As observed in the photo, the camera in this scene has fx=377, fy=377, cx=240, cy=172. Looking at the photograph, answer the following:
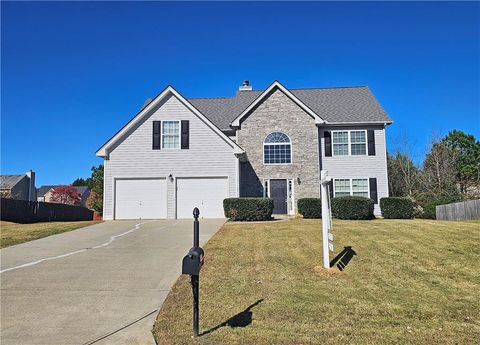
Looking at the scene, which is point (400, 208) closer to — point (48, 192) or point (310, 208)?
point (310, 208)

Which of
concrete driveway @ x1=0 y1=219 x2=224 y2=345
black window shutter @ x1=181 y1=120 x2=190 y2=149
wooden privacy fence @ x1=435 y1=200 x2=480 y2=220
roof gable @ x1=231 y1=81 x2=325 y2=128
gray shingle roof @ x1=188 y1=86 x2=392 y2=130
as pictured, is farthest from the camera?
gray shingle roof @ x1=188 y1=86 x2=392 y2=130

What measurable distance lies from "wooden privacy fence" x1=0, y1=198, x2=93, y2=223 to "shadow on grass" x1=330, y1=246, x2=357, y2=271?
60.5 feet

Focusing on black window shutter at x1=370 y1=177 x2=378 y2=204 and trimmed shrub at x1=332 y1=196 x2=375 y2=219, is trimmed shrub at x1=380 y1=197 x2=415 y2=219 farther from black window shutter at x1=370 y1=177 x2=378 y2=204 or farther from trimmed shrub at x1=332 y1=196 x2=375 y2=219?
black window shutter at x1=370 y1=177 x2=378 y2=204

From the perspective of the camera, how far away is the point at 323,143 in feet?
76.1

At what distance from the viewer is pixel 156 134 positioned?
20.7 meters

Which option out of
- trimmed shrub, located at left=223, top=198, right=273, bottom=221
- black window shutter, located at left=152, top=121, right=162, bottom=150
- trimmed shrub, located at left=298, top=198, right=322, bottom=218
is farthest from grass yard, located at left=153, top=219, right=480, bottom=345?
black window shutter, located at left=152, top=121, right=162, bottom=150

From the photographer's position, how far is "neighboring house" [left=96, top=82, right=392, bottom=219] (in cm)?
2020

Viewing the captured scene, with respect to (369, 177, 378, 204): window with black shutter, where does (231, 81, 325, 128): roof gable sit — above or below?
above

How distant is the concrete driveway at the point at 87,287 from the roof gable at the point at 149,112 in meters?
8.17

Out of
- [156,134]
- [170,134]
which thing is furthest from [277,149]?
[156,134]

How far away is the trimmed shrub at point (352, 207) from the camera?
1798 centimetres

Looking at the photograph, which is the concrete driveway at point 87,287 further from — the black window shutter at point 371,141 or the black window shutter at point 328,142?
the black window shutter at point 371,141

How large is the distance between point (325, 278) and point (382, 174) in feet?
54.1

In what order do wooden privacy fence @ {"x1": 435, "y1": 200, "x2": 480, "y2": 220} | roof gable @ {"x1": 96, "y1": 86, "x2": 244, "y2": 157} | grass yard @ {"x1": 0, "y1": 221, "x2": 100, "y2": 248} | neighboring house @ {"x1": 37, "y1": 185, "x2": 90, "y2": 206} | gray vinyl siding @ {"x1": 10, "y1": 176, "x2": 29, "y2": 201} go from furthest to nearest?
neighboring house @ {"x1": 37, "y1": 185, "x2": 90, "y2": 206} → gray vinyl siding @ {"x1": 10, "y1": 176, "x2": 29, "y2": 201} → roof gable @ {"x1": 96, "y1": 86, "x2": 244, "y2": 157} → wooden privacy fence @ {"x1": 435, "y1": 200, "x2": 480, "y2": 220} → grass yard @ {"x1": 0, "y1": 221, "x2": 100, "y2": 248}
